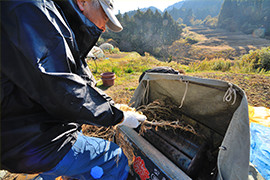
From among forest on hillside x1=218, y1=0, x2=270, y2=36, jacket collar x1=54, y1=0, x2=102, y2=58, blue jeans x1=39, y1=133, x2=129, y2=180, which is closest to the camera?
jacket collar x1=54, y1=0, x2=102, y2=58

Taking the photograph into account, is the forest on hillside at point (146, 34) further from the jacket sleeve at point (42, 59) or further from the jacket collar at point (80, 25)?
the jacket sleeve at point (42, 59)

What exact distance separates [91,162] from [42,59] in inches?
37.2

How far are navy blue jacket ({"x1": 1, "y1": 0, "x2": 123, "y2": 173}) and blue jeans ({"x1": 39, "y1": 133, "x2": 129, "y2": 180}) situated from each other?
0.10 metres

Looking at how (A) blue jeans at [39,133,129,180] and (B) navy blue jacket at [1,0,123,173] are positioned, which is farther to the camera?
(A) blue jeans at [39,133,129,180]

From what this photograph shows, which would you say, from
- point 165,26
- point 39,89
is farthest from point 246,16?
point 39,89

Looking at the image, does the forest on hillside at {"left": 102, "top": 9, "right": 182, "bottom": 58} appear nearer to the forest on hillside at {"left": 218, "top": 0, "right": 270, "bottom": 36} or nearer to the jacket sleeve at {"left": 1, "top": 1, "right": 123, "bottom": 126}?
the forest on hillside at {"left": 218, "top": 0, "right": 270, "bottom": 36}

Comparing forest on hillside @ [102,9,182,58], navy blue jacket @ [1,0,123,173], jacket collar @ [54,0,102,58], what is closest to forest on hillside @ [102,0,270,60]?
forest on hillside @ [102,9,182,58]

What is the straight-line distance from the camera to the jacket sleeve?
61cm

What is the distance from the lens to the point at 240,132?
3.10 ft

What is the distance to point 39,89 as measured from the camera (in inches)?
27.6

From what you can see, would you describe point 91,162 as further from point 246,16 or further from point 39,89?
point 246,16

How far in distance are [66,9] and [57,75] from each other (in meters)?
0.56

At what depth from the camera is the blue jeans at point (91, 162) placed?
104 cm

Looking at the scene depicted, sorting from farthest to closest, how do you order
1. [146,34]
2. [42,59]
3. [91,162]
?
[146,34] → [91,162] → [42,59]
